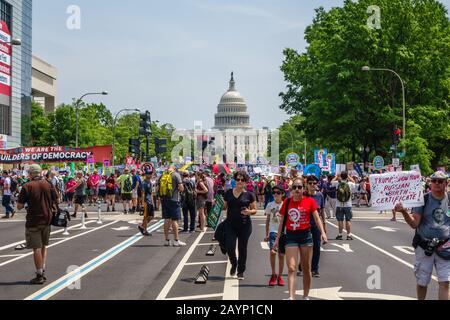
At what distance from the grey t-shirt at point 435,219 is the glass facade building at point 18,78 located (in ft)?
249

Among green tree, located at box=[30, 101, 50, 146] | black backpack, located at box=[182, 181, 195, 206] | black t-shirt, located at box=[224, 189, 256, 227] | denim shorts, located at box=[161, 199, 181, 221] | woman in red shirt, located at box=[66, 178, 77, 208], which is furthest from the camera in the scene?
green tree, located at box=[30, 101, 50, 146]

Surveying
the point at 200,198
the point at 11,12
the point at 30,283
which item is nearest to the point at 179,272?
the point at 30,283

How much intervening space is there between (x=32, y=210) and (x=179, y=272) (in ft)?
8.92

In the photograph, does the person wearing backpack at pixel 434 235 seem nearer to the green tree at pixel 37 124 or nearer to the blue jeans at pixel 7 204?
the blue jeans at pixel 7 204

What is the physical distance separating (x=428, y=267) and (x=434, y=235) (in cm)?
37

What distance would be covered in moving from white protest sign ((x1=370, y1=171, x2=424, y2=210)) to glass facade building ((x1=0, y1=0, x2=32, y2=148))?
75.7 metres

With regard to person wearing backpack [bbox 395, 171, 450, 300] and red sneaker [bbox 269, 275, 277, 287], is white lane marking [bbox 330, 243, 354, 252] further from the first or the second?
person wearing backpack [bbox 395, 171, 450, 300]

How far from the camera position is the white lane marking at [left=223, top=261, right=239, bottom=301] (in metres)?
10.0

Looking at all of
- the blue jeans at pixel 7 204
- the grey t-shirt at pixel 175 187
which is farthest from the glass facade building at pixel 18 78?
the grey t-shirt at pixel 175 187

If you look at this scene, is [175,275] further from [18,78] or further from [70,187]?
[18,78]

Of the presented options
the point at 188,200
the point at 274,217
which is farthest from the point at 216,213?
the point at 188,200

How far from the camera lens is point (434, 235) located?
8.20m

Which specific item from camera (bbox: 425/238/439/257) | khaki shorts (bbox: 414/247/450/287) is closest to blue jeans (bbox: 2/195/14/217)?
khaki shorts (bbox: 414/247/450/287)
